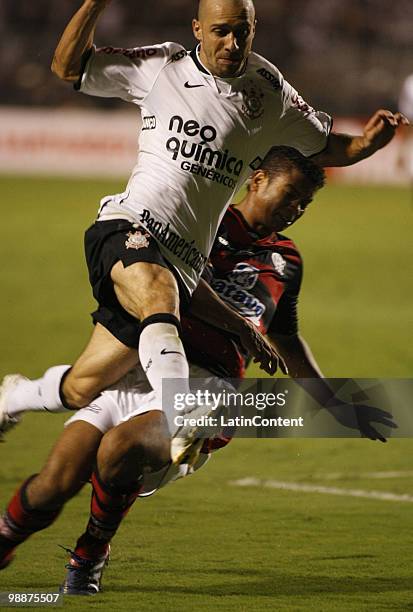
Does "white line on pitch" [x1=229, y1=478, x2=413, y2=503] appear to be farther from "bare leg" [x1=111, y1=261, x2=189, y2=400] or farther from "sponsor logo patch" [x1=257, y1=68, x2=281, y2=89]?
"sponsor logo patch" [x1=257, y1=68, x2=281, y2=89]

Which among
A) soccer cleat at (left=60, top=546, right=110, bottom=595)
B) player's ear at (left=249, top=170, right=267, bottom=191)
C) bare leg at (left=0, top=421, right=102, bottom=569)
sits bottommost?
soccer cleat at (left=60, top=546, right=110, bottom=595)

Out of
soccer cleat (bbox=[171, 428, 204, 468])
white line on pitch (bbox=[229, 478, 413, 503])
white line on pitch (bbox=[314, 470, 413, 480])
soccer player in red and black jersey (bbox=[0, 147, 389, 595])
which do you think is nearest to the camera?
soccer cleat (bbox=[171, 428, 204, 468])

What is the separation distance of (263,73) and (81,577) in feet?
7.66

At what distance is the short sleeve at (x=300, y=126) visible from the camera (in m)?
5.55

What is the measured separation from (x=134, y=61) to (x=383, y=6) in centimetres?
2118

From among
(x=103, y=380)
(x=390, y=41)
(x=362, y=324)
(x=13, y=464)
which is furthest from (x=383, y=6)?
(x=103, y=380)

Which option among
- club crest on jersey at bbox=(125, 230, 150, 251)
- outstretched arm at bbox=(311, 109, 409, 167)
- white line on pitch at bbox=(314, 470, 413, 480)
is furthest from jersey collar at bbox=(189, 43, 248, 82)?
white line on pitch at bbox=(314, 470, 413, 480)

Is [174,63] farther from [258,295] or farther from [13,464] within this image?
[13,464]

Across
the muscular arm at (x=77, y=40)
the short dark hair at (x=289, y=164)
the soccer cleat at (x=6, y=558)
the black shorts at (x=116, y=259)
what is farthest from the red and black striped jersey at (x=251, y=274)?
the soccer cleat at (x=6, y=558)

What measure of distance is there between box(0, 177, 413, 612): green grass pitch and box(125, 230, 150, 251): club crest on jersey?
4.69ft

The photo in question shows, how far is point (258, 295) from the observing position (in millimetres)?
5703

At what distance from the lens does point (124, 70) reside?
17.1 feet

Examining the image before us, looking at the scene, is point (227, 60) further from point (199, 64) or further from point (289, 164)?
point (289, 164)

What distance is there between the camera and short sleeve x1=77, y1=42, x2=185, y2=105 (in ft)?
17.0
